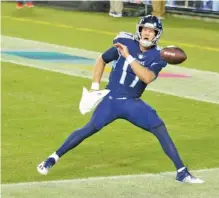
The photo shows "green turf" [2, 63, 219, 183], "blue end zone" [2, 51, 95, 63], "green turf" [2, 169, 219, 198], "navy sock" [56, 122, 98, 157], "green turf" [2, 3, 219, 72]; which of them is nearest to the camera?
"green turf" [2, 169, 219, 198]

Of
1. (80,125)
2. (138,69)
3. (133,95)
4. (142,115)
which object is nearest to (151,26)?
(138,69)

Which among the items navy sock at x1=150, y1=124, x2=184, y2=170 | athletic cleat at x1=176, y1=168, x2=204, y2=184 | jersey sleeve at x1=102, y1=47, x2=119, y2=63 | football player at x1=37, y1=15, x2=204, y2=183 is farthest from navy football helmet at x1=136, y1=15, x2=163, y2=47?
athletic cleat at x1=176, y1=168, x2=204, y2=184

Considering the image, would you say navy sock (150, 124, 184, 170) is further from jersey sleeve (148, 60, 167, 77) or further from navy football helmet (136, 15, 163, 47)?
navy football helmet (136, 15, 163, 47)

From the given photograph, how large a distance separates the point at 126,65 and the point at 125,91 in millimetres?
265

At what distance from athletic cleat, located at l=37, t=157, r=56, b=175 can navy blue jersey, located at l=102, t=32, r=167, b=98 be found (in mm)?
935

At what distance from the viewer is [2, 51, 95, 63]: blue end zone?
17141 millimetres

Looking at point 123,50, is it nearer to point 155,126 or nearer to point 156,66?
point 156,66

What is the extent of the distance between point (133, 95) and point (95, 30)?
13.8m

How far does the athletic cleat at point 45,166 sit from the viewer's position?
859cm

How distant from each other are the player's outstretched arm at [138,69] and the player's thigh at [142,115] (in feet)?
0.94

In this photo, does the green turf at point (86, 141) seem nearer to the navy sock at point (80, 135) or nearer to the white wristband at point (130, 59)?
the navy sock at point (80, 135)

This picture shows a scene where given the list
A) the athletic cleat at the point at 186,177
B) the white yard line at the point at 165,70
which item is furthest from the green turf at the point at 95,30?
the athletic cleat at the point at 186,177

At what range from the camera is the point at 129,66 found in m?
8.53

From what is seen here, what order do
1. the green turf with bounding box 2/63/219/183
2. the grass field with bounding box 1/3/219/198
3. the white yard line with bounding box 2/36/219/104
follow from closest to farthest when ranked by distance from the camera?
the grass field with bounding box 1/3/219/198
the green turf with bounding box 2/63/219/183
the white yard line with bounding box 2/36/219/104
